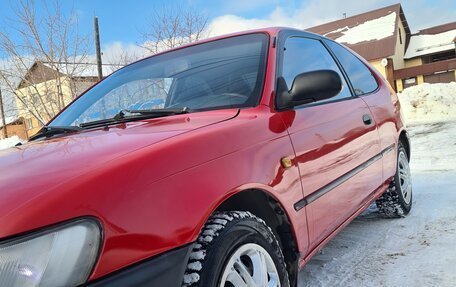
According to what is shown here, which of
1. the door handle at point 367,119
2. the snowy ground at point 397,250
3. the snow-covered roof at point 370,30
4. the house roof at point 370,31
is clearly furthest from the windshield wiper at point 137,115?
the snow-covered roof at point 370,30

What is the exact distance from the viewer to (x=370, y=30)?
33688 millimetres

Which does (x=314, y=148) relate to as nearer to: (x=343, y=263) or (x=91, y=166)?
(x=343, y=263)

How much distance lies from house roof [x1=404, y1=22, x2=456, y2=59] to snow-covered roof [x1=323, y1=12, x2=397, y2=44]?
3400 millimetres

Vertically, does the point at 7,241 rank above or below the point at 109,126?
below

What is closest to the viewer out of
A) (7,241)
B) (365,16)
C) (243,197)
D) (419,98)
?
(7,241)

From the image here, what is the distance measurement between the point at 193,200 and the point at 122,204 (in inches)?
11.7

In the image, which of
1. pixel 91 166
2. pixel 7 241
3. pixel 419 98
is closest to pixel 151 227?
pixel 91 166

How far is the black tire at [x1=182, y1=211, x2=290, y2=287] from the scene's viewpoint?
5.15 ft

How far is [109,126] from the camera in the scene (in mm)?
2334

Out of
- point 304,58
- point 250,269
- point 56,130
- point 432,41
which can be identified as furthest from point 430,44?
point 250,269

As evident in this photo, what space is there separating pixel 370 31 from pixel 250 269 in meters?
34.7

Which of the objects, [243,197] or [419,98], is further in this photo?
[419,98]

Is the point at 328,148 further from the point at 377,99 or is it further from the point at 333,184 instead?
the point at 377,99

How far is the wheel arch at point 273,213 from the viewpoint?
199cm
